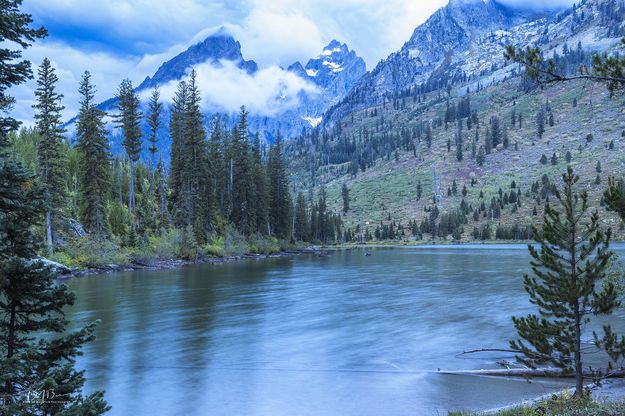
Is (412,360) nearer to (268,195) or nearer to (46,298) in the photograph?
(46,298)

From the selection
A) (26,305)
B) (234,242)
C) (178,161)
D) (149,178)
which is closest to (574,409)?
(26,305)

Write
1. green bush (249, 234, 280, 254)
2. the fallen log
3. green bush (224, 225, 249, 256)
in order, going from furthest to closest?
green bush (249, 234, 280, 254) < green bush (224, 225, 249, 256) < the fallen log

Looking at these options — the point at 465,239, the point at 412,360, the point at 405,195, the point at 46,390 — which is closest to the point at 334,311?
the point at 412,360

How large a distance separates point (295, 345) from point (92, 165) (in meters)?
42.5

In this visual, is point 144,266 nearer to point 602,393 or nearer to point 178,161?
point 178,161

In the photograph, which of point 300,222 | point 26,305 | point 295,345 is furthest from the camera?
point 300,222

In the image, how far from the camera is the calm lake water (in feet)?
46.4

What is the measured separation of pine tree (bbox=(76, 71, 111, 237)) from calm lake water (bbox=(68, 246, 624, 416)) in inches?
578

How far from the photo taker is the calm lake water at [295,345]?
14.2m

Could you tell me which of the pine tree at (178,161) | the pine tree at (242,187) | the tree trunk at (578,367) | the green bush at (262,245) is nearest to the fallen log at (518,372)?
the tree trunk at (578,367)

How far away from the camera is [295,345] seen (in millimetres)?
21672

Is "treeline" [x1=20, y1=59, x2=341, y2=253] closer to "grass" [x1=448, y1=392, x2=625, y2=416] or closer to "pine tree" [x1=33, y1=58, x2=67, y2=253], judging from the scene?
"pine tree" [x1=33, y1=58, x2=67, y2=253]

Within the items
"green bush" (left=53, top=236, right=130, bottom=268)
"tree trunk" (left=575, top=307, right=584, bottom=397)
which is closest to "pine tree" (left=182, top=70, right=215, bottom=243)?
"green bush" (left=53, top=236, right=130, bottom=268)

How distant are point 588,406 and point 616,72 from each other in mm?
6848
